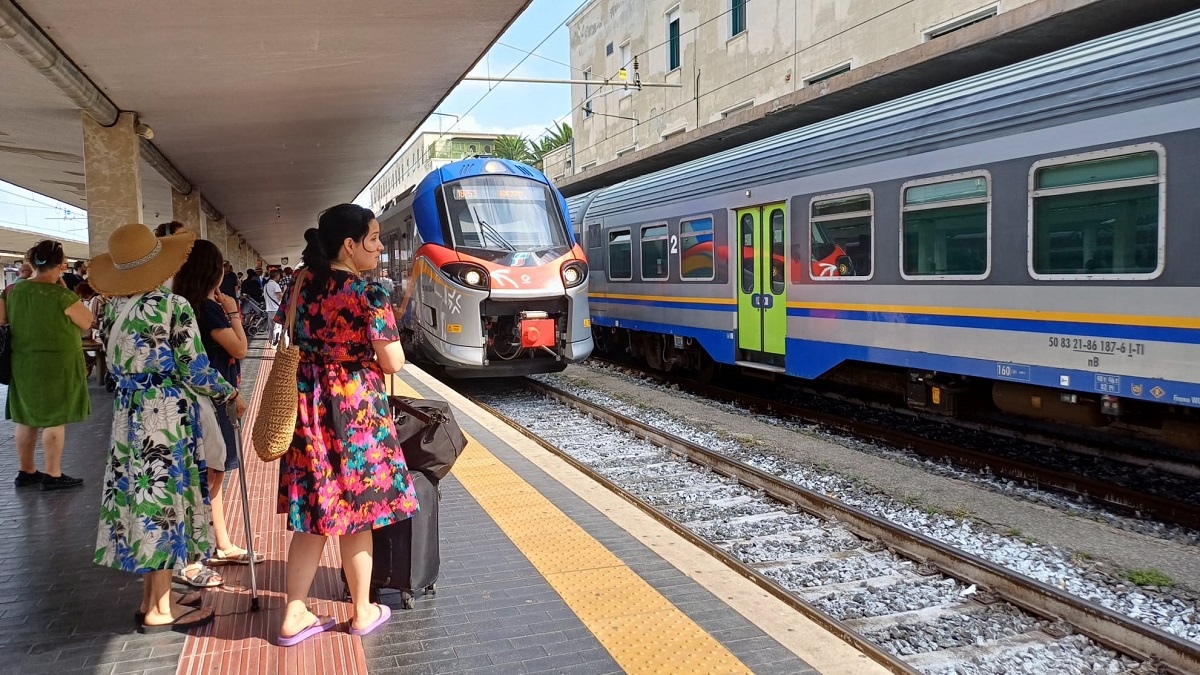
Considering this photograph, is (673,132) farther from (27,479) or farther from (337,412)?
(337,412)

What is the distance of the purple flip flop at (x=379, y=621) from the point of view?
145 inches

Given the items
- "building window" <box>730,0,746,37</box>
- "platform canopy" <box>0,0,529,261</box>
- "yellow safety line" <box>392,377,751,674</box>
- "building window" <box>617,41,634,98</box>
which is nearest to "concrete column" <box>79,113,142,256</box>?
"platform canopy" <box>0,0,529,261</box>

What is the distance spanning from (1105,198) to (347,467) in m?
6.10

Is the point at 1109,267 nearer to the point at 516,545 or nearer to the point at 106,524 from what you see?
the point at 516,545

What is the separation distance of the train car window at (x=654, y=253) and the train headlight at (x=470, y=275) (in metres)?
3.52

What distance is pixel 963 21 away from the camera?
1616 centimetres

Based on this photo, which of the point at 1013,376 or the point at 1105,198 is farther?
the point at 1013,376

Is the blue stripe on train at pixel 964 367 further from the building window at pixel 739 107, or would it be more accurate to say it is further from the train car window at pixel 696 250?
the building window at pixel 739 107

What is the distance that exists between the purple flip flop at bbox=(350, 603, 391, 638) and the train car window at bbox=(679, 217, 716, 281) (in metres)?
8.93

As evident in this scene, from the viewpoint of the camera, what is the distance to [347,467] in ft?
11.3

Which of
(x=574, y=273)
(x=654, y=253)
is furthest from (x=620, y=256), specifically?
(x=574, y=273)

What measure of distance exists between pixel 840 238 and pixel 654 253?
15.8 ft

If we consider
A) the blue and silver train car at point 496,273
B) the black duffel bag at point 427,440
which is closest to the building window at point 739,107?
the blue and silver train car at point 496,273

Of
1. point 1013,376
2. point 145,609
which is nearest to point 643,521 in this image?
point 145,609
